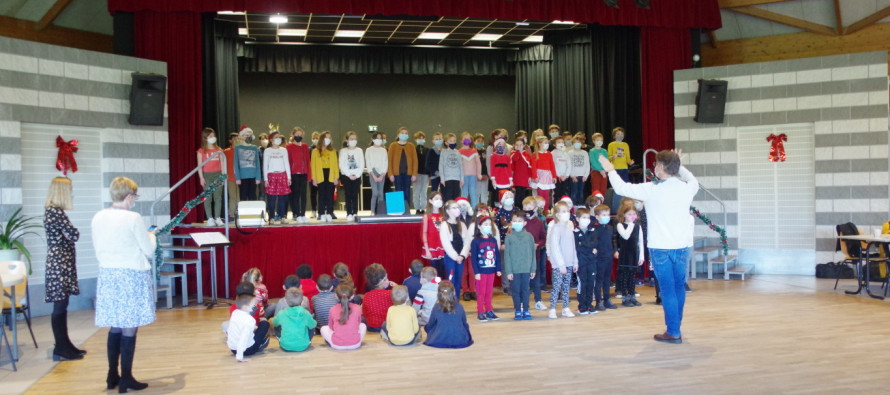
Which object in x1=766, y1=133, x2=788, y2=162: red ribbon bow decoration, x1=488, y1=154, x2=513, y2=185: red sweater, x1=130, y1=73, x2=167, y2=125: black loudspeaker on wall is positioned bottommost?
x1=488, y1=154, x2=513, y2=185: red sweater

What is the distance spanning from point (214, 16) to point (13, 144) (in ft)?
14.8

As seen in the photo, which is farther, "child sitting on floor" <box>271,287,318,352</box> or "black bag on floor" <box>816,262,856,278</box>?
"black bag on floor" <box>816,262,856,278</box>

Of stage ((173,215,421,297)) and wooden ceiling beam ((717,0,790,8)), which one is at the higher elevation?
wooden ceiling beam ((717,0,790,8))

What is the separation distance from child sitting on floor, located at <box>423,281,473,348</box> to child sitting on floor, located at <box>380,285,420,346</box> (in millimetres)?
188

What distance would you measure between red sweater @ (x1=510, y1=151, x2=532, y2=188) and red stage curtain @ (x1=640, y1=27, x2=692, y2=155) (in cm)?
265

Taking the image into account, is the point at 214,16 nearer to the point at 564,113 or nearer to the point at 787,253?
the point at 564,113

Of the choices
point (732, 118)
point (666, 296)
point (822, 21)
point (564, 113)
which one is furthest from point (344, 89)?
point (666, 296)

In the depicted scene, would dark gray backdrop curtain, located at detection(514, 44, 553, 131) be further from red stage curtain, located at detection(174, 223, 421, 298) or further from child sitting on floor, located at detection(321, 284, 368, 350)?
child sitting on floor, located at detection(321, 284, 368, 350)

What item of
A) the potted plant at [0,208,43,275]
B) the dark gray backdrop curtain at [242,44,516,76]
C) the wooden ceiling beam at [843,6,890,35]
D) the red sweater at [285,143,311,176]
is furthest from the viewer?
the dark gray backdrop curtain at [242,44,516,76]

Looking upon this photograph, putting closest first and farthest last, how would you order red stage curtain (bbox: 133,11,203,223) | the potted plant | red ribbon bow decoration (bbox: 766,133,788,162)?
the potted plant, red stage curtain (bbox: 133,11,203,223), red ribbon bow decoration (bbox: 766,133,788,162)

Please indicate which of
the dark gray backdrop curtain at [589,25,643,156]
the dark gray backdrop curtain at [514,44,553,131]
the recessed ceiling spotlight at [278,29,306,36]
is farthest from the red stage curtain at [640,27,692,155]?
the recessed ceiling spotlight at [278,29,306,36]

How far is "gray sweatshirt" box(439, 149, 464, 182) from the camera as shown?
1145 cm

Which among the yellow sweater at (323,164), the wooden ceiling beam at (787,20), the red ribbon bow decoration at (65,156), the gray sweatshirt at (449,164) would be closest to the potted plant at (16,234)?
the red ribbon bow decoration at (65,156)

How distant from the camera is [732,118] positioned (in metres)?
12.5
